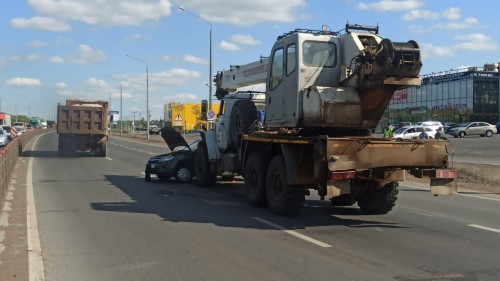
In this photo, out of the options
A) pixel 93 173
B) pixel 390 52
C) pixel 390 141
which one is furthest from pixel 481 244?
pixel 93 173

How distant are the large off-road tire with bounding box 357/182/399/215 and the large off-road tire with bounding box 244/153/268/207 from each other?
6.93 feet

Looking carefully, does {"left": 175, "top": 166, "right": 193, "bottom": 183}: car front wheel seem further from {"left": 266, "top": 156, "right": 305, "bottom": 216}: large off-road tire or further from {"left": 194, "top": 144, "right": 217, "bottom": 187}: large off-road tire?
{"left": 266, "top": 156, "right": 305, "bottom": 216}: large off-road tire

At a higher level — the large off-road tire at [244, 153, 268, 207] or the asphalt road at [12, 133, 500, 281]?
the large off-road tire at [244, 153, 268, 207]

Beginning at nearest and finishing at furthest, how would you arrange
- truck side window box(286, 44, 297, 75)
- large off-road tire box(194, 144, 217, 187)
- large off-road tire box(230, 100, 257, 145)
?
1. truck side window box(286, 44, 297, 75)
2. large off-road tire box(230, 100, 257, 145)
3. large off-road tire box(194, 144, 217, 187)

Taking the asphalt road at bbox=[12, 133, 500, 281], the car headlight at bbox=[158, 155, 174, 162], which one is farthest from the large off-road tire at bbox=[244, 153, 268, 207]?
the car headlight at bbox=[158, 155, 174, 162]

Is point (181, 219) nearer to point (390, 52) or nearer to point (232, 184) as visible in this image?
point (390, 52)

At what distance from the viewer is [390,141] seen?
8.92m

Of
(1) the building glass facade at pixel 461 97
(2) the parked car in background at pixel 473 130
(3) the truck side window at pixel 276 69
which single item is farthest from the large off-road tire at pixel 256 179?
(1) the building glass facade at pixel 461 97

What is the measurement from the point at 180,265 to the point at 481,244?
4558 millimetres

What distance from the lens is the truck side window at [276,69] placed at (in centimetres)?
1067

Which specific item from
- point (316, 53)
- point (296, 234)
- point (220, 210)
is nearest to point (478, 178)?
point (316, 53)

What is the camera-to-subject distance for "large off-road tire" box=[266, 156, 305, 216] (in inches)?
384

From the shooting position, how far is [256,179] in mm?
11266

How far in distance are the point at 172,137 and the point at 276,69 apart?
264 inches
